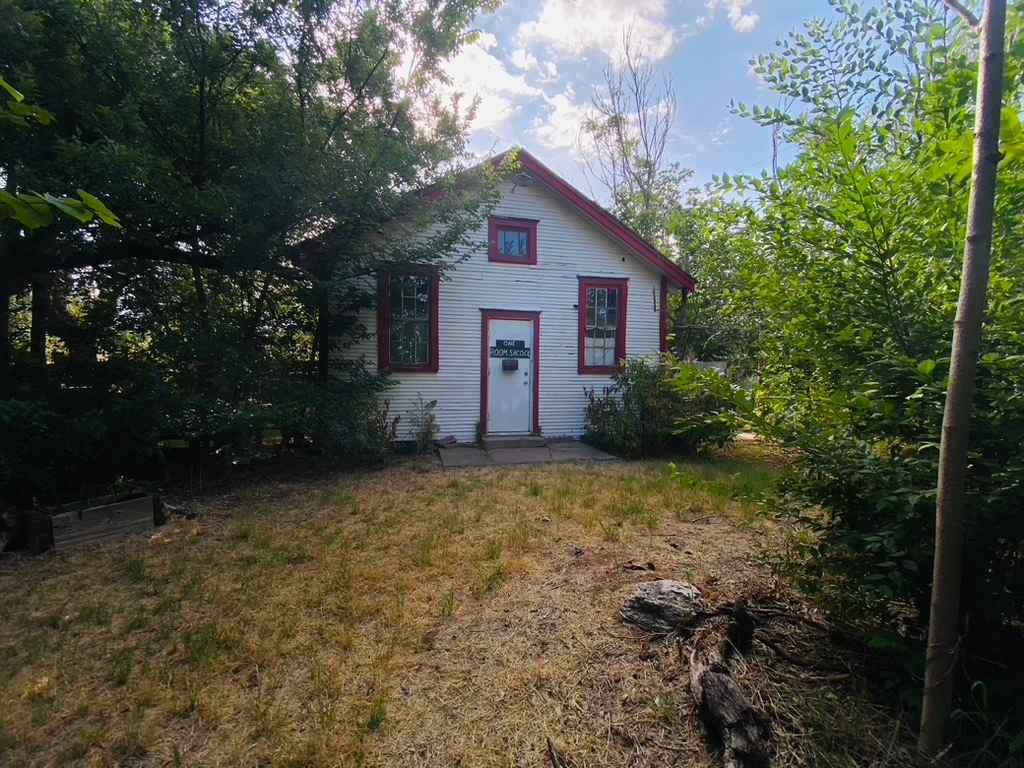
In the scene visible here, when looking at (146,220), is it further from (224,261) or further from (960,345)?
(960,345)

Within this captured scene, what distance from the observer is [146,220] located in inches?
220

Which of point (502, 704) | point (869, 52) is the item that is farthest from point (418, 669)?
point (869, 52)

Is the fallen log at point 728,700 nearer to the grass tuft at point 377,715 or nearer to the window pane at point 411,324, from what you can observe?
the grass tuft at point 377,715

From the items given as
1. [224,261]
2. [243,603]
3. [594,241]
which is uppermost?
[594,241]

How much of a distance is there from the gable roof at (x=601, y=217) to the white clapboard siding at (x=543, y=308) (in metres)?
0.13

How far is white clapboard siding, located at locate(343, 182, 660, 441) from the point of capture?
28.5 ft

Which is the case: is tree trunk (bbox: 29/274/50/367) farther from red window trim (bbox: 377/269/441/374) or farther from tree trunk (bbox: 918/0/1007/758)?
tree trunk (bbox: 918/0/1007/758)

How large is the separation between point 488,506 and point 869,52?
14.6 ft

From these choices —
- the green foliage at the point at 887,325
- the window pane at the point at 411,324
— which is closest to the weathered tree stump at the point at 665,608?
the green foliage at the point at 887,325

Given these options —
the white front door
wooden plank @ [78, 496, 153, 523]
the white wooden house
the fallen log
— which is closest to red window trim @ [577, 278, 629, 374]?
the white wooden house

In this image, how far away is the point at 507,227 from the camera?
896cm

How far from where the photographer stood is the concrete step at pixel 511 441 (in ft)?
28.3

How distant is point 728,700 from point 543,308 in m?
7.74

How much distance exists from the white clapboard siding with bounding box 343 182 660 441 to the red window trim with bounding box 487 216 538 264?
0.09 m
